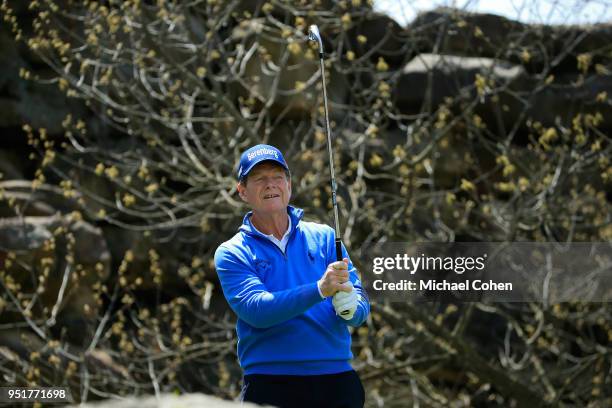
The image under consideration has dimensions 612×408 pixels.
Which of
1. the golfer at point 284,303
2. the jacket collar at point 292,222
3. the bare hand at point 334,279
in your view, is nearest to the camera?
the bare hand at point 334,279

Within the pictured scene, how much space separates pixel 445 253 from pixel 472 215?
6.60ft

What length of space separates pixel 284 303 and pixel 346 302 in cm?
21

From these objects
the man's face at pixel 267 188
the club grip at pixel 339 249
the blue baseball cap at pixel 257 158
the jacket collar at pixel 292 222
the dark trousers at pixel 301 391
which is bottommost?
the dark trousers at pixel 301 391

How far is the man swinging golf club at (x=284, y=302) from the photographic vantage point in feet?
10.3

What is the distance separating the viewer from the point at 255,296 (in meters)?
3.17

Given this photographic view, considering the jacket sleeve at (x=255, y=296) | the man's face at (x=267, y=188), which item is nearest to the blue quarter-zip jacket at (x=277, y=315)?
the jacket sleeve at (x=255, y=296)

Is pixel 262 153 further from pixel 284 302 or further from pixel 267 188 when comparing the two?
pixel 284 302

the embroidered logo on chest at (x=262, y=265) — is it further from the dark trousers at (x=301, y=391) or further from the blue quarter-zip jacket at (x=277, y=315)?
the dark trousers at (x=301, y=391)

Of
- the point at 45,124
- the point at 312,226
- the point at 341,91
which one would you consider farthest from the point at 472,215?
the point at 312,226

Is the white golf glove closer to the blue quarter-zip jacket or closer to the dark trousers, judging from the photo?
the blue quarter-zip jacket

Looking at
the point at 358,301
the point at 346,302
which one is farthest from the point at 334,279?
the point at 358,301

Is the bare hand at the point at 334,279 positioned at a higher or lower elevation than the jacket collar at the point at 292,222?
lower

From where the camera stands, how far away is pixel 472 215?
36.2 feet

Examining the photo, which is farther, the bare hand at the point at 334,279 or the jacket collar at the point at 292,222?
the jacket collar at the point at 292,222
